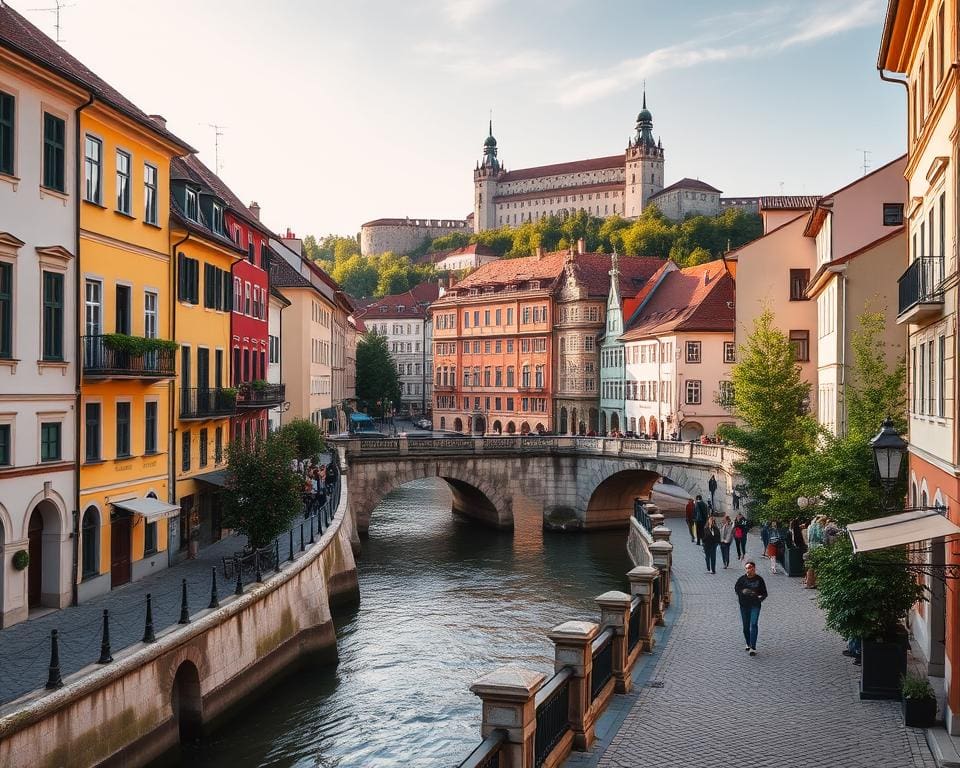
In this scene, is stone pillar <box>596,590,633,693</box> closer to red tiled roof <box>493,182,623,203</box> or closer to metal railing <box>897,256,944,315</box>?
metal railing <box>897,256,944,315</box>

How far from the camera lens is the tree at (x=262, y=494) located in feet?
89.3

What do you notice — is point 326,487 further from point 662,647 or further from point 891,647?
point 891,647

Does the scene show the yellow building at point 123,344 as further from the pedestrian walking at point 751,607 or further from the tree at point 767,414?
the tree at point 767,414

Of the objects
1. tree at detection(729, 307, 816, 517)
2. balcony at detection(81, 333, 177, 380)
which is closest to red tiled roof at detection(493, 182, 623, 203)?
tree at detection(729, 307, 816, 517)

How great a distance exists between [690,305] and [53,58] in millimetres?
50946

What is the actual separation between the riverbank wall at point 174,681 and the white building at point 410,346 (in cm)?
10679

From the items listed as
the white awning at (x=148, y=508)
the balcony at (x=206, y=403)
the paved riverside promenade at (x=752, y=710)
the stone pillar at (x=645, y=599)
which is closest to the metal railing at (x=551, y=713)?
the paved riverside promenade at (x=752, y=710)

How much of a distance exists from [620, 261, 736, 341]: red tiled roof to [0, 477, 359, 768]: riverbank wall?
132ft

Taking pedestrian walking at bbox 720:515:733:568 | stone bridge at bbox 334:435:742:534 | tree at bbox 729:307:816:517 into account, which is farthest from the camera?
stone bridge at bbox 334:435:742:534

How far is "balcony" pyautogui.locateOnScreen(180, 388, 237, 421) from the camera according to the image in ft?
102

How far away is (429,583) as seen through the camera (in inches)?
1551

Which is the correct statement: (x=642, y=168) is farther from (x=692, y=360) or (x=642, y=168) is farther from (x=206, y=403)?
(x=206, y=403)

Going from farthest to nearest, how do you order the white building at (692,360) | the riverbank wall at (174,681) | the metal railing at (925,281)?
1. the white building at (692,360)
2. the metal railing at (925,281)
3. the riverbank wall at (174,681)

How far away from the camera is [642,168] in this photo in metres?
182
